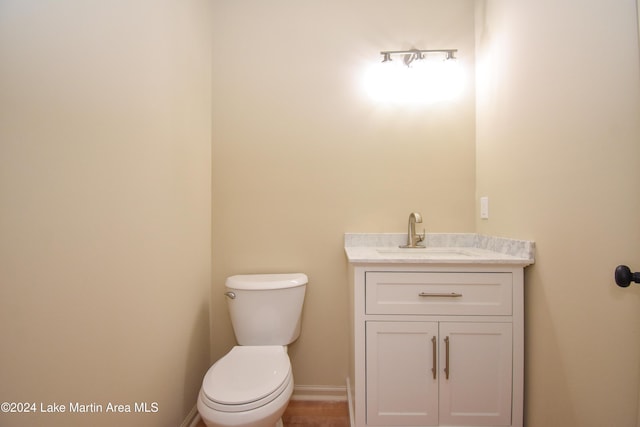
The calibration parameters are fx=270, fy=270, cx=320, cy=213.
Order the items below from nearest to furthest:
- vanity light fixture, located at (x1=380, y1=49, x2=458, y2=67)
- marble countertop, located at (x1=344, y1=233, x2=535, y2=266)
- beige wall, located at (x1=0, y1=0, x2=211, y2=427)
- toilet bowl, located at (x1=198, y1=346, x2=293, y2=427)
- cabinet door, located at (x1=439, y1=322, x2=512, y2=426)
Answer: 1. beige wall, located at (x1=0, y1=0, x2=211, y2=427)
2. toilet bowl, located at (x1=198, y1=346, x2=293, y2=427)
3. cabinet door, located at (x1=439, y1=322, x2=512, y2=426)
4. marble countertop, located at (x1=344, y1=233, x2=535, y2=266)
5. vanity light fixture, located at (x1=380, y1=49, x2=458, y2=67)

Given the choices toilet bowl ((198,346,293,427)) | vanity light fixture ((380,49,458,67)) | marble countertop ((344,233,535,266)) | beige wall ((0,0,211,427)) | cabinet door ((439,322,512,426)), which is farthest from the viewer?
vanity light fixture ((380,49,458,67))

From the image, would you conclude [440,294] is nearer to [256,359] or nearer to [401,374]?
[401,374]

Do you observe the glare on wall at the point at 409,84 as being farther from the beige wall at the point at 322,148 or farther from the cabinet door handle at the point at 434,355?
the cabinet door handle at the point at 434,355

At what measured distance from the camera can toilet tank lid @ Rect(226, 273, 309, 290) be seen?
142 centimetres

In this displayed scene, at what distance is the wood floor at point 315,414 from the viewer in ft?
4.66

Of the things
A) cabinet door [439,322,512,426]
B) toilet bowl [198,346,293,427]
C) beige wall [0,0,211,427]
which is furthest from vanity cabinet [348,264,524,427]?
beige wall [0,0,211,427]

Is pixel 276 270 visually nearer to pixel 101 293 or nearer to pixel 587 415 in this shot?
pixel 101 293

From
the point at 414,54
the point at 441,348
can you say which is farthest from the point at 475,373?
the point at 414,54

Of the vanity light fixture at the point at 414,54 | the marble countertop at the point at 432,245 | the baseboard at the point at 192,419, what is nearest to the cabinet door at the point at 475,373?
the marble countertop at the point at 432,245

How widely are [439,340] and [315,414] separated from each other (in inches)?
33.5

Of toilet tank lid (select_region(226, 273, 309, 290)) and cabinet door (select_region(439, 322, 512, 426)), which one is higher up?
toilet tank lid (select_region(226, 273, 309, 290))

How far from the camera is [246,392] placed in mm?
1008

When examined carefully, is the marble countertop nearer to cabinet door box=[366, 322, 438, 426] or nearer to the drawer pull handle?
the drawer pull handle

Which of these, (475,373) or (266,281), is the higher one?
(266,281)
